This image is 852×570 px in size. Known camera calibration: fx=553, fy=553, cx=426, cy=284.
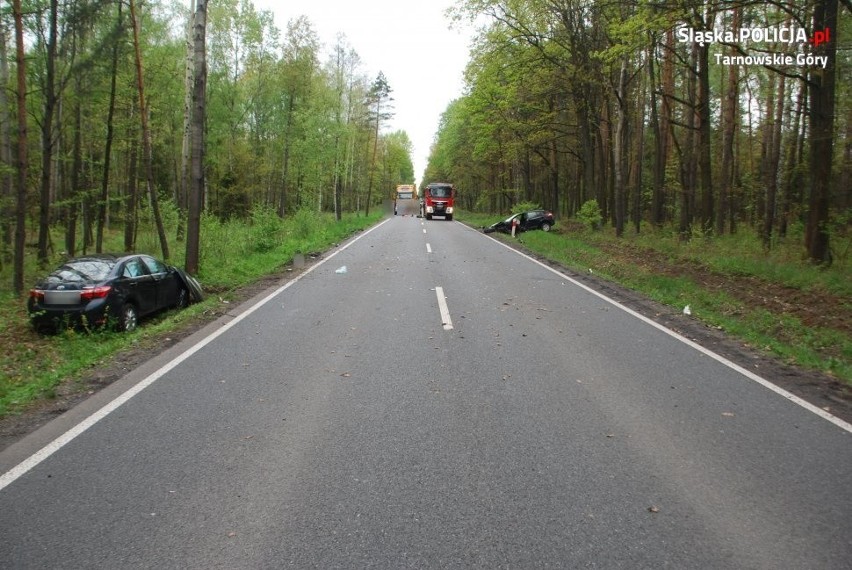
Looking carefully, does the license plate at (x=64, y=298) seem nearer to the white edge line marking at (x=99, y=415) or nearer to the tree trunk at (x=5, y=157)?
the white edge line marking at (x=99, y=415)

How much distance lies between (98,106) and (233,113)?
46.3ft

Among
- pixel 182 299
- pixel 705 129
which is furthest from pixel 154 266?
pixel 705 129

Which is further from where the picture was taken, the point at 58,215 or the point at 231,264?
the point at 58,215

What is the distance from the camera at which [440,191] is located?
1978 inches

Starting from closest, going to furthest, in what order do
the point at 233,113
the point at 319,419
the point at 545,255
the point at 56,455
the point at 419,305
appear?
1. the point at 56,455
2. the point at 319,419
3. the point at 419,305
4. the point at 545,255
5. the point at 233,113

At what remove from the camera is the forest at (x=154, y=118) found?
14.1 m

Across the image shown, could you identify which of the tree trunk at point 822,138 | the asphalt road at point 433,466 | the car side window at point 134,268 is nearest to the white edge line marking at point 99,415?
the asphalt road at point 433,466

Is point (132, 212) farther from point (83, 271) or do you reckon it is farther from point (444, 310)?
point (444, 310)

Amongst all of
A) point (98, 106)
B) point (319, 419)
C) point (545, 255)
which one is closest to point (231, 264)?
point (98, 106)

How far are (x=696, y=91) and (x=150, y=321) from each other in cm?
2700

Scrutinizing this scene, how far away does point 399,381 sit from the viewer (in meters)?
5.95

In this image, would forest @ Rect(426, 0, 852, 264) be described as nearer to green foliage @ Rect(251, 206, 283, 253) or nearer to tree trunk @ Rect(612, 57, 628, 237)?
tree trunk @ Rect(612, 57, 628, 237)

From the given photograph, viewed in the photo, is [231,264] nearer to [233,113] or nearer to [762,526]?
[762,526]

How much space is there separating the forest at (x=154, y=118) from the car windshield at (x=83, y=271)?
160 inches
